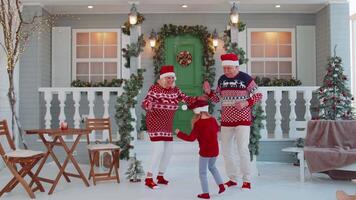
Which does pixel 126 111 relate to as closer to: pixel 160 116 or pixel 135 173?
pixel 135 173

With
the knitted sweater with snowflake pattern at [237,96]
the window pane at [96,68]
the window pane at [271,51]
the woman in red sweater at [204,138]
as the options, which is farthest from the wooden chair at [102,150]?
the window pane at [271,51]

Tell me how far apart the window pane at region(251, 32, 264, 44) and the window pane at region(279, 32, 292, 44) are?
44 centimetres

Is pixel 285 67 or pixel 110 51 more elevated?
pixel 110 51

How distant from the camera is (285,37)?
9.13 metres

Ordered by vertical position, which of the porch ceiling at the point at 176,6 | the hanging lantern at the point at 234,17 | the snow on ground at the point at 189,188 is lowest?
the snow on ground at the point at 189,188

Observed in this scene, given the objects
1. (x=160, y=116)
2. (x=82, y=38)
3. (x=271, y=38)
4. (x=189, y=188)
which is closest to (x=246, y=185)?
(x=189, y=188)

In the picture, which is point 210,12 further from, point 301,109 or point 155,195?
point 155,195

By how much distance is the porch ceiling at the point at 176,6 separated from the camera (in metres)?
7.81

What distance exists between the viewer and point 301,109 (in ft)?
29.3

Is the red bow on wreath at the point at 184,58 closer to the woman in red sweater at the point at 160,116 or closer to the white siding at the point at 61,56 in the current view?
the white siding at the point at 61,56

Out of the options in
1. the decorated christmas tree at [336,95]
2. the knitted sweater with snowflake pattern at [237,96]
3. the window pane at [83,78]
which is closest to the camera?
the knitted sweater with snowflake pattern at [237,96]

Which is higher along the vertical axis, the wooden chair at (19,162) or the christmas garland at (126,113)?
the christmas garland at (126,113)

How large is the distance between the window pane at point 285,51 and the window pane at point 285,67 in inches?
6.6

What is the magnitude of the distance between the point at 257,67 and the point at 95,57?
376 cm
